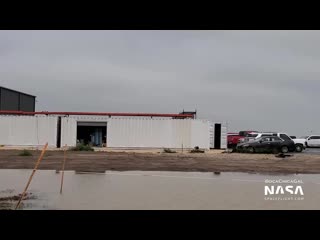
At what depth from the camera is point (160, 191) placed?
44.2ft

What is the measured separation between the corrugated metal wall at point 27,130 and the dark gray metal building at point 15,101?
51.7ft

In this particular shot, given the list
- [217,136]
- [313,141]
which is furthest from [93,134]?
[313,141]

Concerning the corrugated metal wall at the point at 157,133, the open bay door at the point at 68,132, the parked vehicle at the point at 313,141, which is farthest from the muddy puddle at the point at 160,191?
the parked vehicle at the point at 313,141

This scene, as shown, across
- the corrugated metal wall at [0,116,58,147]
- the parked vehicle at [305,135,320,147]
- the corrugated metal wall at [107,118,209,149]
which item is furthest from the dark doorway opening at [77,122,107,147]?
the parked vehicle at [305,135,320,147]

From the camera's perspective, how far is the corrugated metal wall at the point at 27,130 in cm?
4369

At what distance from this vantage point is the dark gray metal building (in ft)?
194

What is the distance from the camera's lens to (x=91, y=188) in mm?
13953

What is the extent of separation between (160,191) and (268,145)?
23769 mm

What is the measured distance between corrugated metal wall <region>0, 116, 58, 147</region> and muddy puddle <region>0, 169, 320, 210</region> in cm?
2510

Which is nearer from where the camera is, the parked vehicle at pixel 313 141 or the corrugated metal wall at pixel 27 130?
the corrugated metal wall at pixel 27 130

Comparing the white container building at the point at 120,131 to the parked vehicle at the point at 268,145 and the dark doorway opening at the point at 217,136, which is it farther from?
the parked vehicle at the point at 268,145

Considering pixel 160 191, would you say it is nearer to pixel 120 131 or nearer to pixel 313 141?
pixel 120 131
